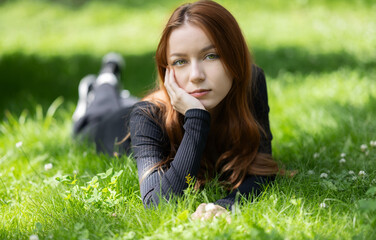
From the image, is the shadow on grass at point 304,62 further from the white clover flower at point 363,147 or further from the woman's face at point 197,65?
the woman's face at point 197,65

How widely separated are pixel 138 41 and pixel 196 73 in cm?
736

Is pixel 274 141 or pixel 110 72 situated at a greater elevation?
pixel 110 72

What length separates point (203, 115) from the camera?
231 cm

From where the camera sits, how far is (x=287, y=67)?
21.1 ft

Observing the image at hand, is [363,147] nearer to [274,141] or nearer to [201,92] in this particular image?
[274,141]

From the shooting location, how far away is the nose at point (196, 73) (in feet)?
7.45

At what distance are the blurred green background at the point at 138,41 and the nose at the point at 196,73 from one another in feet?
3.03

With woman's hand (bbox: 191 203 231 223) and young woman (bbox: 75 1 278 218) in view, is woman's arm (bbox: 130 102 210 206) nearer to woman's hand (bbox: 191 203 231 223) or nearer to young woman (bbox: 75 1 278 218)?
young woman (bbox: 75 1 278 218)

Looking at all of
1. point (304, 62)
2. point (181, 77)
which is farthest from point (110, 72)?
point (304, 62)

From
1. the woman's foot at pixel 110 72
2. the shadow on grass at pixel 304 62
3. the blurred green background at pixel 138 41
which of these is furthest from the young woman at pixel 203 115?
the shadow on grass at pixel 304 62

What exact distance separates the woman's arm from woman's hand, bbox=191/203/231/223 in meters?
0.18

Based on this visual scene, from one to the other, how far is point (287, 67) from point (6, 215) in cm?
510

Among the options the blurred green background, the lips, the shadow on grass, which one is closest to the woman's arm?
the lips

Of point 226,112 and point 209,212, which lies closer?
point 209,212
